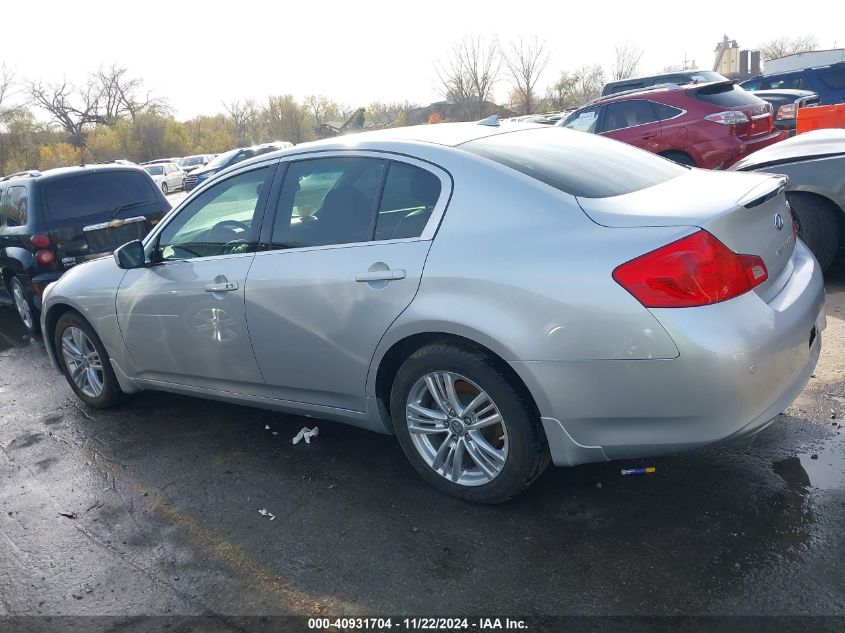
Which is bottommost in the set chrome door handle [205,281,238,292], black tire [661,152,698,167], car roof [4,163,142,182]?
black tire [661,152,698,167]

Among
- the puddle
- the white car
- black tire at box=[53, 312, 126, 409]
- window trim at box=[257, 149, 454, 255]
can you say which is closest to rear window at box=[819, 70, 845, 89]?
the puddle

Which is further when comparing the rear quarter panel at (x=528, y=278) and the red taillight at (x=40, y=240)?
the red taillight at (x=40, y=240)

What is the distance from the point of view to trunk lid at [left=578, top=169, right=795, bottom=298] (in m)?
2.74

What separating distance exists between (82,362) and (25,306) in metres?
3.20

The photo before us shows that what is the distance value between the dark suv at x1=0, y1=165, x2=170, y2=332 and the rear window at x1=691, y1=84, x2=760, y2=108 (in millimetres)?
7126

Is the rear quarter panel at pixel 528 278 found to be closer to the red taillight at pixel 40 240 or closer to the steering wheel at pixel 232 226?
the steering wheel at pixel 232 226

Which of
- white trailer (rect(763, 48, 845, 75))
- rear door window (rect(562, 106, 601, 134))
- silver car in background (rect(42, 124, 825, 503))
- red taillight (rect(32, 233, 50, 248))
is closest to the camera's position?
silver car in background (rect(42, 124, 825, 503))

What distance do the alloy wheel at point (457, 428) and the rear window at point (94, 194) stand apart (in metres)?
5.51

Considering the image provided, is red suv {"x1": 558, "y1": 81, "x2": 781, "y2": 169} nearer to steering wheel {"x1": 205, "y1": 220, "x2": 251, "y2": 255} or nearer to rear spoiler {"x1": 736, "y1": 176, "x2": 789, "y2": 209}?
rear spoiler {"x1": 736, "y1": 176, "x2": 789, "y2": 209}

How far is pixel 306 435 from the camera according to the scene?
166 inches

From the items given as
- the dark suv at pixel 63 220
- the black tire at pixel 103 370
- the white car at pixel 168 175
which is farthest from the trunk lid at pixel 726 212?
the white car at pixel 168 175

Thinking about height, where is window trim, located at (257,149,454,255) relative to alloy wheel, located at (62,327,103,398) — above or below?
above

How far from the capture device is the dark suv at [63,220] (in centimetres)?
717

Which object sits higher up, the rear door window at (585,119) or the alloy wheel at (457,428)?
the rear door window at (585,119)
